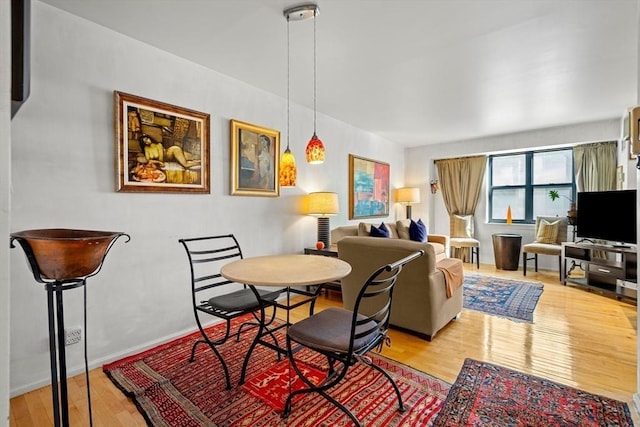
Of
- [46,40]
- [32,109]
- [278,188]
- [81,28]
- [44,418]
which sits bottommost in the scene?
[44,418]

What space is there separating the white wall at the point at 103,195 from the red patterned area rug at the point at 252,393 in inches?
15.1

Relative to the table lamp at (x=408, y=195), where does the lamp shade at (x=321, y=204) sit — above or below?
below

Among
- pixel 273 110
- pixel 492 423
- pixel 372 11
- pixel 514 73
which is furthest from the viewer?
pixel 273 110

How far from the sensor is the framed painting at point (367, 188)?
16.3 feet

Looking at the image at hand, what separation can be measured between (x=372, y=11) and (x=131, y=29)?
1.74 metres

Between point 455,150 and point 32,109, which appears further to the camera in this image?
point 455,150

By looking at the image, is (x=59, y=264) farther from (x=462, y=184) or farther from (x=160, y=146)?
(x=462, y=184)

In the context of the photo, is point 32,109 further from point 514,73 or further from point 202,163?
point 514,73

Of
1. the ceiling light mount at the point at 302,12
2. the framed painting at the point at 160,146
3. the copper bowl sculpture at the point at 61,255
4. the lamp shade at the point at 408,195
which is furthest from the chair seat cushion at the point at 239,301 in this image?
the lamp shade at the point at 408,195

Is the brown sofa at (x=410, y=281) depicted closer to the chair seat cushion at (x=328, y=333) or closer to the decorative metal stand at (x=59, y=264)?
the chair seat cushion at (x=328, y=333)

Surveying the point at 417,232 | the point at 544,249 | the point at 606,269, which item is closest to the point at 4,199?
the point at 417,232

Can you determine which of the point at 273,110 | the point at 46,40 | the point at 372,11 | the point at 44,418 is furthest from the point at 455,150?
the point at 44,418

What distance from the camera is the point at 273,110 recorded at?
11.7ft

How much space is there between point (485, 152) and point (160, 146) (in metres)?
5.57
